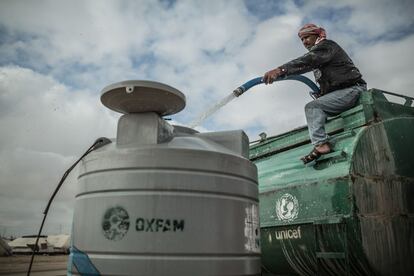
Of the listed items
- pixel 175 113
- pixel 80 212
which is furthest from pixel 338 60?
pixel 80 212

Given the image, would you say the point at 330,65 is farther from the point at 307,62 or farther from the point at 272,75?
the point at 272,75

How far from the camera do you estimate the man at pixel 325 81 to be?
4.45 m

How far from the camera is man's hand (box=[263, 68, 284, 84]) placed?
14.5 ft

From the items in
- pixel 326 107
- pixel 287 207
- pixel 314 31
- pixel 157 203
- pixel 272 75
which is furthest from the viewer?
pixel 314 31

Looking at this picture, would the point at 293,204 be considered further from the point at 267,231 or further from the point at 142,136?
the point at 142,136

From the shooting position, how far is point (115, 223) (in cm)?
245

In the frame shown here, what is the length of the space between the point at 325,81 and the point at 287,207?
5.54 ft

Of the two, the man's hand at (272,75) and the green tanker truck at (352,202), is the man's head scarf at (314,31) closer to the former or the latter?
the man's hand at (272,75)

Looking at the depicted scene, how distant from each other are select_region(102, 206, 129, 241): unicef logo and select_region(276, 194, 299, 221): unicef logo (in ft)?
8.23

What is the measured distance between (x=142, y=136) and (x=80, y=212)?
0.71 m

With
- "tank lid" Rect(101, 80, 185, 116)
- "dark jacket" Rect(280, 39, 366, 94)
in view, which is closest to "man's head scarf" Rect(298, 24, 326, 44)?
"dark jacket" Rect(280, 39, 366, 94)

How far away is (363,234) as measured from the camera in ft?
12.0

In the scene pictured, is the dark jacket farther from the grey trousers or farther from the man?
the grey trousers

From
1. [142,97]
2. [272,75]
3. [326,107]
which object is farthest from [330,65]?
[142,97]
